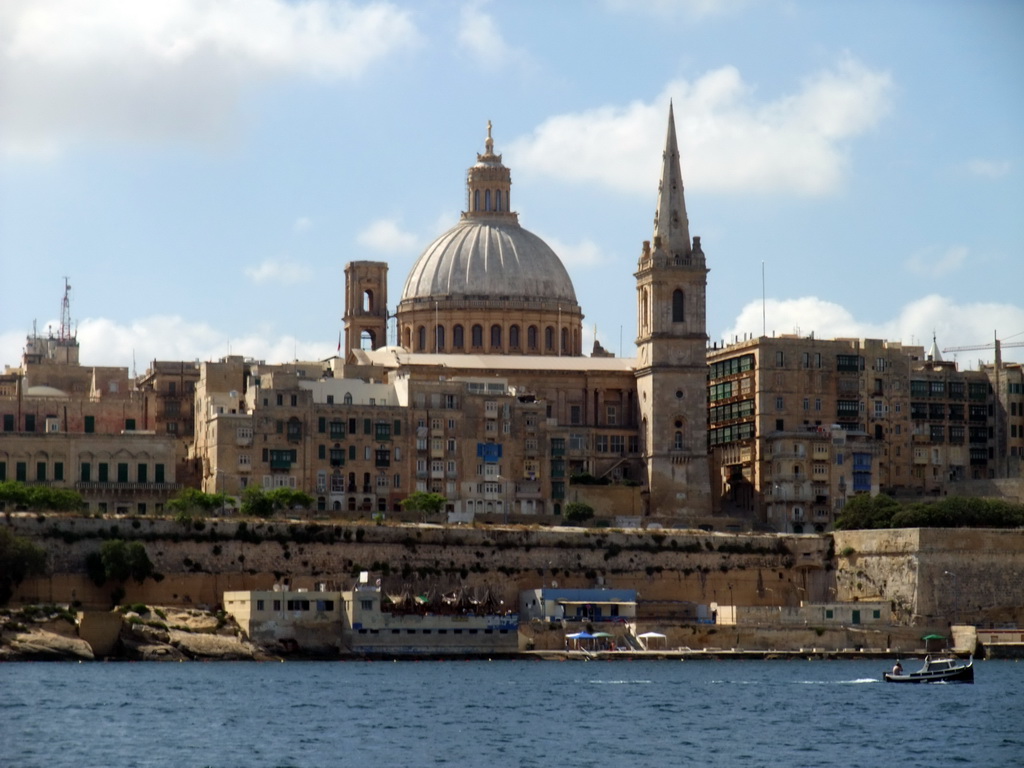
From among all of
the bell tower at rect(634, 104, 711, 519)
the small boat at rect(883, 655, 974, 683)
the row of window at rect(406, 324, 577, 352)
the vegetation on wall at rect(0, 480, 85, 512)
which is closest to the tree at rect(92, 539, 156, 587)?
the vegetation on wall at rect(0, 480, 85, 512)

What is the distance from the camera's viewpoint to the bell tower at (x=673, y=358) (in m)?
107

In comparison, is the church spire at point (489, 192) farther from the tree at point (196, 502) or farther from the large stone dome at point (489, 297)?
the tree at point (196, 502)

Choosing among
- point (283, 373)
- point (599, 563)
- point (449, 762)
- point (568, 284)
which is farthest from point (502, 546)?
point (449, 762)

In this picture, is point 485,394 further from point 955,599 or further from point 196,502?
point 955,599

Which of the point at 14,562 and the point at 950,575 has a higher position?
the point at 950,575

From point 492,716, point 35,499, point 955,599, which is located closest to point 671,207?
point 955,599

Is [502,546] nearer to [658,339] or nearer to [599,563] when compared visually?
[599,563]

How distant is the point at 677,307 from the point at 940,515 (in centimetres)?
1523

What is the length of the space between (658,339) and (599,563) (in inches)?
544

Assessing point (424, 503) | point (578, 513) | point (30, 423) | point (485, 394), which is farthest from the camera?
point (485, 394)

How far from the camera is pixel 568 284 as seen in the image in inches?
4766

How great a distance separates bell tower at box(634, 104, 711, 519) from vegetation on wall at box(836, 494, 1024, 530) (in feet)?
23.9

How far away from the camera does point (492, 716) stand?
66000 millimetres

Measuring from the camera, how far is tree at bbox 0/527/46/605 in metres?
86.2
